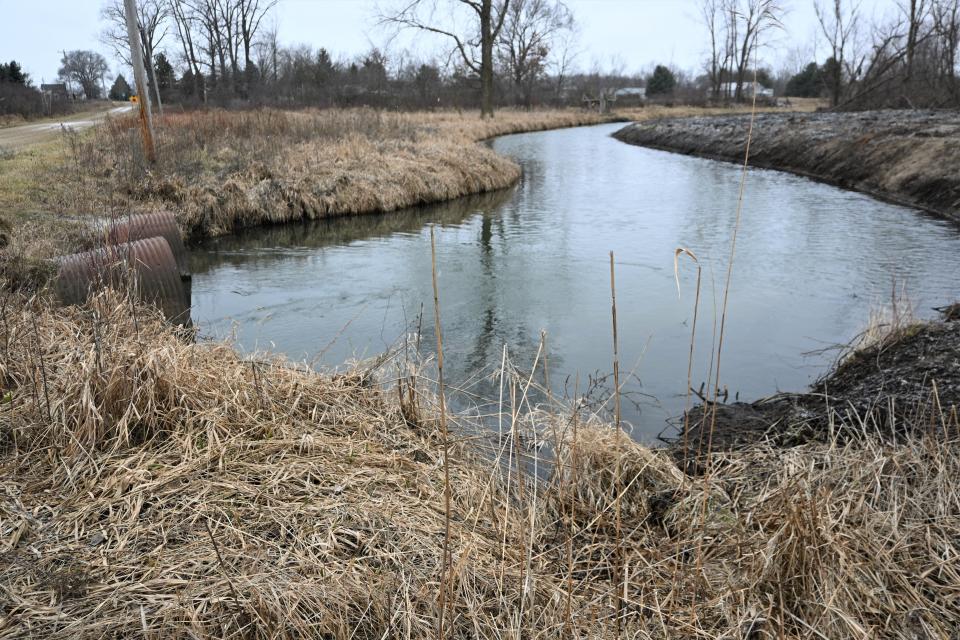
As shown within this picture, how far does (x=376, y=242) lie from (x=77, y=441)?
7.37 m

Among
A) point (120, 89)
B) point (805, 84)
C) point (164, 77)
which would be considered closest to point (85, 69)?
point (120, 89)

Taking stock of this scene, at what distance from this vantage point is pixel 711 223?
10.6 m

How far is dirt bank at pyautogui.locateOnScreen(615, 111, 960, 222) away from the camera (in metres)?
11.8

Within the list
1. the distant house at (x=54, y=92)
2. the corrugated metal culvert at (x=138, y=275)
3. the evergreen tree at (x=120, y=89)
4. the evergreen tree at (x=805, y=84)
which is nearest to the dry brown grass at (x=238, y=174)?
the corrugated metal culvert at (x=138, y=275)

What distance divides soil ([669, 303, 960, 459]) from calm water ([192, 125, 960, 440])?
1.33ft

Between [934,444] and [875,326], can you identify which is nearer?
[934,444]

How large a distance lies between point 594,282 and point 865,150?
34.6 feet

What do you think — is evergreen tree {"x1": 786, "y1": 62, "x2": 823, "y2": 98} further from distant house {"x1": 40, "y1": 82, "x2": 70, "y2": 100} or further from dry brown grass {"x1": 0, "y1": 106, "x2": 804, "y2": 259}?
distant house {"x1": 40, "y1": 82, "x2": 70, "y2": 100}

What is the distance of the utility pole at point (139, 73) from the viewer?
10.1 meters

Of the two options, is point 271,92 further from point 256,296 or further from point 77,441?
point 77,441

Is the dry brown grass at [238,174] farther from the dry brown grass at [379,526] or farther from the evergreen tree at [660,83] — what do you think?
the evergreen tree at [660,83]

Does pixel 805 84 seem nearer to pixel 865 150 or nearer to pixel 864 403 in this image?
pixel 865 150

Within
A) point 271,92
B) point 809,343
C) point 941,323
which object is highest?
point 271,92

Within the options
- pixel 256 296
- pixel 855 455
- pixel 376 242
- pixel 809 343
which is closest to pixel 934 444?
pixel 855 455
